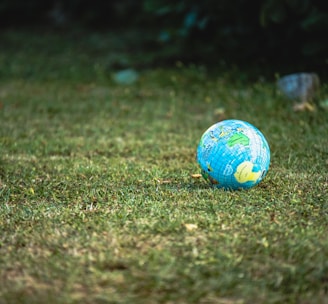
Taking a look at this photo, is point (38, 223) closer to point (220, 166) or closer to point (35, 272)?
point (35, 272)

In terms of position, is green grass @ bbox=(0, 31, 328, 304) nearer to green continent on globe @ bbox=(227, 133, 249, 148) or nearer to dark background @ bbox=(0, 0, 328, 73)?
green continent on globe @ bbox=(227, 133, 249, 148)

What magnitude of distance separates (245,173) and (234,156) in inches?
4.9

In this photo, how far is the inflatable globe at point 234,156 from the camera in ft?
11.3

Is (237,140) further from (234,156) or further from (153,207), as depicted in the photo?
(153,207)

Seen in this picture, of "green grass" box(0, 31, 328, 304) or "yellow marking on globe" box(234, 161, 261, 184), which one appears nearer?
"green grass" box(0, 31, 328, 304)

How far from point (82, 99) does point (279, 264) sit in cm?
492

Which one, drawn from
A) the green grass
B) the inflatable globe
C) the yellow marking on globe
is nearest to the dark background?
the green grass

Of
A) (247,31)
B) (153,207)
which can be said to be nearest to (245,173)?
(153,207)

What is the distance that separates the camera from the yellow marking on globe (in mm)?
3441

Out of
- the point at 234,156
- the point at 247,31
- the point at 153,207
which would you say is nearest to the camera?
the point at 153,207

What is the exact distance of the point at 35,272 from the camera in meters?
2.54

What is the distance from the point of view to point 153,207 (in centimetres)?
325

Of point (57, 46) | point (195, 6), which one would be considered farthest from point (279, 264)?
point (57, 46)

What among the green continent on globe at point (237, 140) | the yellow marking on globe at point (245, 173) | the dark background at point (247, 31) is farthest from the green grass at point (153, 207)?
the dark background at point (247, 31)
